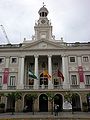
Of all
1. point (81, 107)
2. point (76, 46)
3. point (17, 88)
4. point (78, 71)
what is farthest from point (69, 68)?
point (17, 88)

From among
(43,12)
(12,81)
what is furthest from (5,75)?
(43,12)

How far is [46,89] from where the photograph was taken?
4128cm

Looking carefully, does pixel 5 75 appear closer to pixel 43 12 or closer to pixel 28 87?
pixel 28 87

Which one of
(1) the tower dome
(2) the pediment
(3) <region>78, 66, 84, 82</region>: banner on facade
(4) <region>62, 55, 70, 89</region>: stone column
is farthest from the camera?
(1) the tower dome

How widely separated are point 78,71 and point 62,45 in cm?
720

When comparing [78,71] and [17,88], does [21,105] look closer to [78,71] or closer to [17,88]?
[17,88]

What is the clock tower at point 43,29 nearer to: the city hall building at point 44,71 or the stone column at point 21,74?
the city hall building at point 44,71

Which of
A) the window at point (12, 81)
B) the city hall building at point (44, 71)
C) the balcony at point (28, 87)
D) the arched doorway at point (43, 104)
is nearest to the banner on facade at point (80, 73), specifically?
the city hall building at point (44, 71)

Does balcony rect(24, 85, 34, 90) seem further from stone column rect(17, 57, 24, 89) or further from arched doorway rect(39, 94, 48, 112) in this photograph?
arched doorway rect(39, 94, 48, 112)

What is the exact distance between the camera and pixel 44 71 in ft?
137

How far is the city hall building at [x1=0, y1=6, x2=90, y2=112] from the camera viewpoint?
136ft

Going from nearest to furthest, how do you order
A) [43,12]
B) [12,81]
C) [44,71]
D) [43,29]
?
[44,71], [12,81], [43,29], [43,12]

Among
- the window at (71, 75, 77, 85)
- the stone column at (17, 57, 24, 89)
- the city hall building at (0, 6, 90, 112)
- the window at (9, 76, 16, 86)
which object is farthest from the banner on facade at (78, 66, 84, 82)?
the window at (9, 76, 16, 86)

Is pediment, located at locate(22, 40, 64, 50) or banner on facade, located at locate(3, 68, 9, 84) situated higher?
pediment, located at locate(22, 40, 64, 50)
